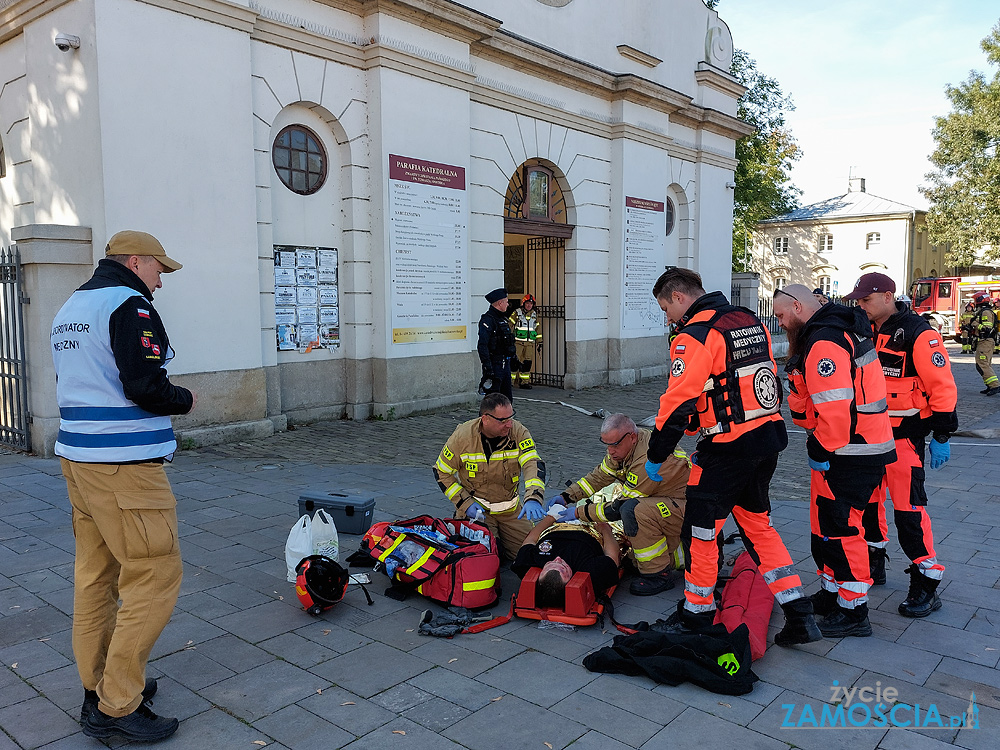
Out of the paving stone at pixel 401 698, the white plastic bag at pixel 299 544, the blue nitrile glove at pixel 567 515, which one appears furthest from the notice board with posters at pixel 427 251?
the paving stone at pixel 401 698

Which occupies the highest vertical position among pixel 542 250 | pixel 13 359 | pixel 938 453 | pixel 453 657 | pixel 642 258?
pixel 542 250

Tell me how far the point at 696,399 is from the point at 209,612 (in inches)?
118

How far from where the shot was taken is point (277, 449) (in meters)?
8.82

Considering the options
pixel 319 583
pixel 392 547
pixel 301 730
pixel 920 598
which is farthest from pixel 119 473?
pixel 920 598

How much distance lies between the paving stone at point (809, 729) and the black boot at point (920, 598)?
133 centimetres

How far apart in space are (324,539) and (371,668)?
126cm

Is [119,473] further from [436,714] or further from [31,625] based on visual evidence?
[31,625]

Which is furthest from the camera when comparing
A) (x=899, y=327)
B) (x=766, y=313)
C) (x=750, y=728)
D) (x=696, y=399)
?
(x=766, y=313)

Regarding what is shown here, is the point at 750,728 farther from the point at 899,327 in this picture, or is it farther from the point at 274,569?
the point at 274,569

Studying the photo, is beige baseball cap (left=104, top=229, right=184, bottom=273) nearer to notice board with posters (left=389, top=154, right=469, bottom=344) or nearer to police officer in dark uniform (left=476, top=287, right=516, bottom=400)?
police officer in dark uniform (left=476, top=287, right=516, bottom=400)

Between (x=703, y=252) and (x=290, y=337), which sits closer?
(x=290, y=337)

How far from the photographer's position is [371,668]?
366 cm

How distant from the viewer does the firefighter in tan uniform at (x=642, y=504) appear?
472 centimetres

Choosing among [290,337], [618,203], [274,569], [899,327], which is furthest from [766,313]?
[274,569]
